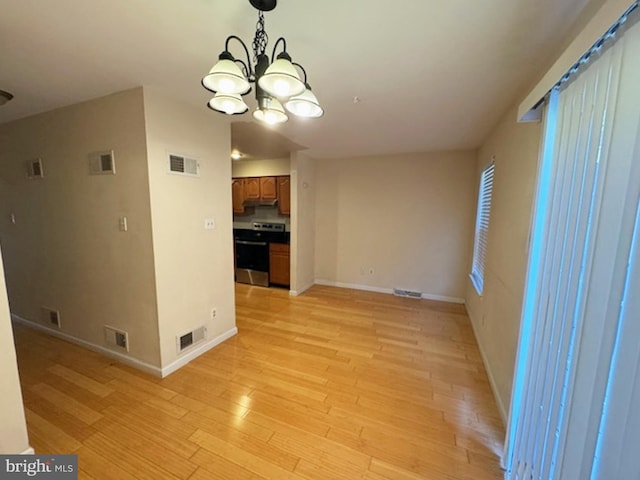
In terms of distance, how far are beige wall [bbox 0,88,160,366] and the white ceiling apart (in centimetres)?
27

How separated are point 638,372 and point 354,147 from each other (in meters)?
3.61

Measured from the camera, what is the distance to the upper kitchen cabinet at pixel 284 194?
4.74 meters

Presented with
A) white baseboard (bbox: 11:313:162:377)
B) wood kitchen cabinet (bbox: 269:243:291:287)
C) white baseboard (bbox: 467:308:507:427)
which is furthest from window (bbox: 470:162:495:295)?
white baseboard (bbox: 11:313:162:377)

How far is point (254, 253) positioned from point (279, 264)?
1.99 feet

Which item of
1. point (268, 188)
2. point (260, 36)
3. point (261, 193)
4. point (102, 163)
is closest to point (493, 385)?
point (260, 36)

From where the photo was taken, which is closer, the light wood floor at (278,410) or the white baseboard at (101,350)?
the light wood floor at (278,410)

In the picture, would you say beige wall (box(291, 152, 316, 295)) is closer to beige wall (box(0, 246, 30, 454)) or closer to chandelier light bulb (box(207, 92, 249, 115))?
chandelier light bulb (box(207, 92, 249, 115))

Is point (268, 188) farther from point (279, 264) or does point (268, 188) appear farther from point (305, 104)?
point (305, 104)

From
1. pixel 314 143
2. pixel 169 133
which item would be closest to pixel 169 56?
pixel 169 133

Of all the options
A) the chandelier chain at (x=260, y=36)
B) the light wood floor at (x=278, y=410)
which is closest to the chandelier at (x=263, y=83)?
the chandelier chain at (x=260, y=36)

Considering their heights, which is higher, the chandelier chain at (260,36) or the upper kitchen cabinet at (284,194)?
the chandelier chain at (260,36)

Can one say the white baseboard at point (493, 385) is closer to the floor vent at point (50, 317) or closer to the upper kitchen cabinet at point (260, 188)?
the upper kitchen cabinet at point (260, 188)

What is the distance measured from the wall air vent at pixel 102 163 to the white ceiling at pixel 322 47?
478 mm

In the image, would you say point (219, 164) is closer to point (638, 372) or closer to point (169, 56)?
point (169, 56)
